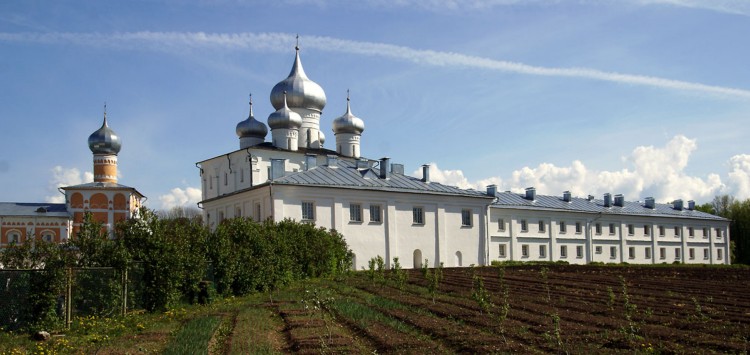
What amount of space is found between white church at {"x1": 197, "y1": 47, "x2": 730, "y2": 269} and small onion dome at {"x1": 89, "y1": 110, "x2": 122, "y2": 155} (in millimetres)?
15549

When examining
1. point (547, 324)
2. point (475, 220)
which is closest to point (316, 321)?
point (547, 324)

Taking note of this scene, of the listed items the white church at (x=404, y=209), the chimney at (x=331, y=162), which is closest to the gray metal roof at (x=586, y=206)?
the white church at (x=404, y=209)

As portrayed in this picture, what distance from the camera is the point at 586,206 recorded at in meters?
60.2

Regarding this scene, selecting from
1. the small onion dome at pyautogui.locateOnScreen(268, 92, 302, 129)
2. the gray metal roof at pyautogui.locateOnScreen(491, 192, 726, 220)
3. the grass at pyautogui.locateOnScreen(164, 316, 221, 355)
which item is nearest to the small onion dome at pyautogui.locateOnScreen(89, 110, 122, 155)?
the small onion dome at pyautogui.locateOnScreen(268, 92, 302, 129)

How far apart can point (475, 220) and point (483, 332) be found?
100ft

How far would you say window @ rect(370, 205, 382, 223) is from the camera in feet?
131

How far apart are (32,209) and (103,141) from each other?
27.9 feet

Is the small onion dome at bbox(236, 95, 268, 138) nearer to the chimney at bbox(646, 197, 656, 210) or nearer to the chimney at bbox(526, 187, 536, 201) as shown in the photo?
the chimney at bbox(526, 187, 536, 201)

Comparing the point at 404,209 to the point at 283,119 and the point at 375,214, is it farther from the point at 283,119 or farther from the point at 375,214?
the point at 283,119

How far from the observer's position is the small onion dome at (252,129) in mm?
54938

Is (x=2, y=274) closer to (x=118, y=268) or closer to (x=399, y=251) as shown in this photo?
(x=118, y=268)

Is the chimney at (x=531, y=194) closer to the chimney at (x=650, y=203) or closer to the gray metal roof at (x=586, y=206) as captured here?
the gray metal roof at (x=586, y=206)

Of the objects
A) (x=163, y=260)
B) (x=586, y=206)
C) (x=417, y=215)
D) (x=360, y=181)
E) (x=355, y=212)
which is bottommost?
(x=163, y=260)

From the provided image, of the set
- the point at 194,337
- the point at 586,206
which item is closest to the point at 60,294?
the point at 194,337
